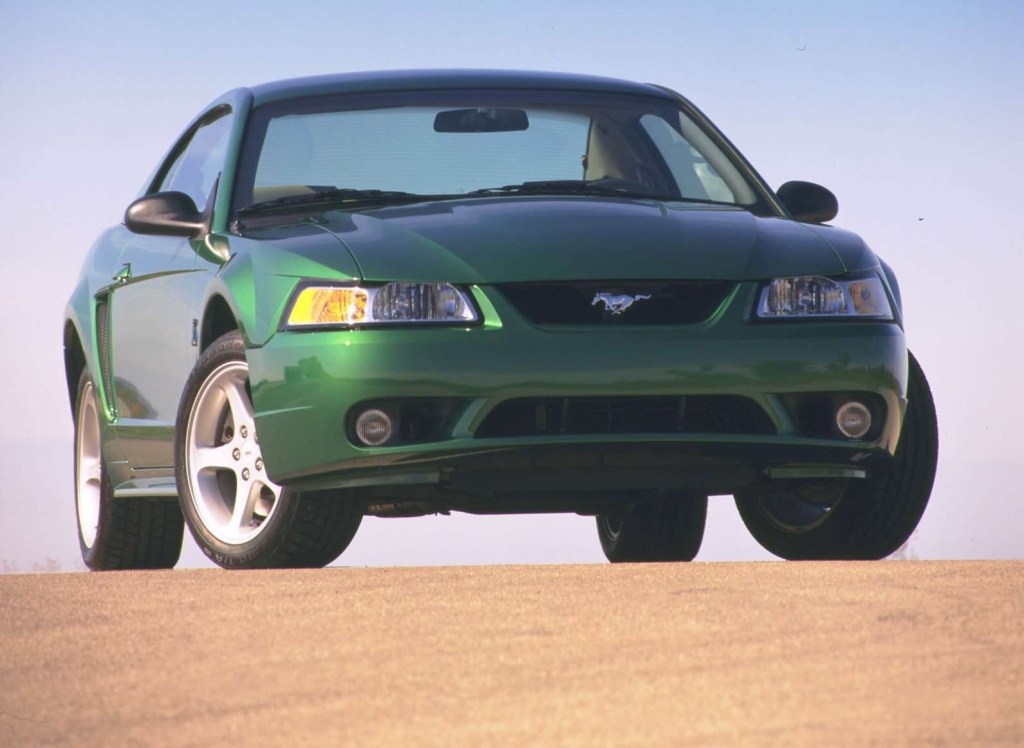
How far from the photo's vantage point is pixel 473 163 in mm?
7547

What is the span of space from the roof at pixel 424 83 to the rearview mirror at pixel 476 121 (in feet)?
0.64

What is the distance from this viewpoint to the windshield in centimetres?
734

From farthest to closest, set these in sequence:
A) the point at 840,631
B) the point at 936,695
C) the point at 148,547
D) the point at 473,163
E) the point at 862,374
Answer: the point at 148,547 < the point at 473,163 < the point at 862,374 < the point at 840,631 < the point at 936,695

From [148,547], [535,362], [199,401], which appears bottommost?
[148,547]

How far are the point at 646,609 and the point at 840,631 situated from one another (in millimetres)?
549

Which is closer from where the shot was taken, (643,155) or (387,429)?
(387,429)

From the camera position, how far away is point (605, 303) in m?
6.19

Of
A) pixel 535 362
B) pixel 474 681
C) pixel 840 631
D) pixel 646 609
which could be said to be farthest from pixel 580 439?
pixel 474 681

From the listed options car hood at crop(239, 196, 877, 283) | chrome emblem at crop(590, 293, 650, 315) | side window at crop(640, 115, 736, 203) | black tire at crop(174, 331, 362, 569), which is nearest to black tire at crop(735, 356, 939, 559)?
car hood at crop(239, 196, 877, 283)

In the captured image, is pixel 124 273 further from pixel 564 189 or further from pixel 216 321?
pixel 564 189

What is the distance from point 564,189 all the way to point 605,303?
125 cm

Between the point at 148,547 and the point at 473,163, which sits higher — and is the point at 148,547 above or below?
below

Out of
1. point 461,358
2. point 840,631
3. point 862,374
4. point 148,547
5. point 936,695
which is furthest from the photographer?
point 148,547

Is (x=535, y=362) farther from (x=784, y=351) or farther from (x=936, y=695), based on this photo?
(x=936, y=695)
